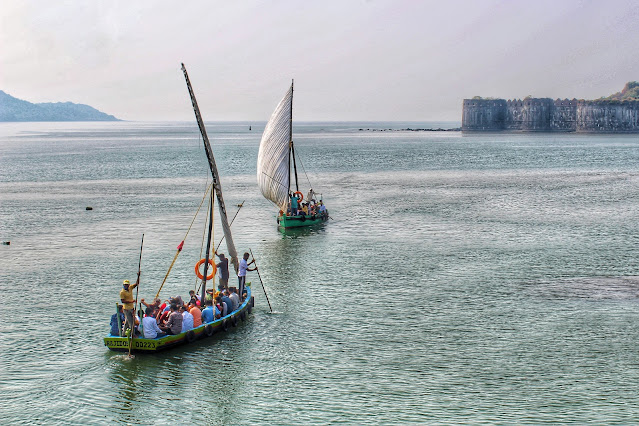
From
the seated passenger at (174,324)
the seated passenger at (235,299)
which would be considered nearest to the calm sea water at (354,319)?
the seated passenger at (174,324)

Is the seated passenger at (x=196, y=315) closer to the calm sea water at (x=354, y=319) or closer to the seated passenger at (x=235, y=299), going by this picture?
the calm sea water at (x=354, y=319)

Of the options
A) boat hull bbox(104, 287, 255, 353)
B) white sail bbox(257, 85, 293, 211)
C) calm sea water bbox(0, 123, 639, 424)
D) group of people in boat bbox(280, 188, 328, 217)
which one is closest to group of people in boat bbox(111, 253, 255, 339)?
boat hull bbox(104, 287, 255, 353)

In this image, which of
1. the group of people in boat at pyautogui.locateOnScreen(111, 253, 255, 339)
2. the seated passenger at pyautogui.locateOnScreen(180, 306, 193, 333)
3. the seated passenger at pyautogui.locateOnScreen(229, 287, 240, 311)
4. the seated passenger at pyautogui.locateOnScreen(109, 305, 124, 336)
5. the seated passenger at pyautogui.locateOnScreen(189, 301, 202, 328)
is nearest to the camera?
the group of people in boat at pyautogui.locateOnScreen(111, 253, 255, 339)

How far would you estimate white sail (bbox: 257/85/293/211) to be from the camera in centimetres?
A: 6119

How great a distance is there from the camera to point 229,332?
33062mm

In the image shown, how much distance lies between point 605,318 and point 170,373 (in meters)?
20.5

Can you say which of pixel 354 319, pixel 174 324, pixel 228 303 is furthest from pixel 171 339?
pixel 354 319

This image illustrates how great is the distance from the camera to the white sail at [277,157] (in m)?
61.2

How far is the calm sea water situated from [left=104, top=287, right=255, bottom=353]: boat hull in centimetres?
43

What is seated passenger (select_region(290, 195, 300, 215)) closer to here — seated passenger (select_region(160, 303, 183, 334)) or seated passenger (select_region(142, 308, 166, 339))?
seated passenger (select_region(160, 303, 183, 334))

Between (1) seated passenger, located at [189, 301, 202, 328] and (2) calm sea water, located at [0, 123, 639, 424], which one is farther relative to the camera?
(1) seated passenger, located at [189, 301, 202, 328]

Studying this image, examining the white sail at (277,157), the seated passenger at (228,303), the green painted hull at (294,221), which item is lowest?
the seated passenger at (228,303)

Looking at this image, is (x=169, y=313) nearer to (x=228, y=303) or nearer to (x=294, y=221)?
(x=228, y=303)

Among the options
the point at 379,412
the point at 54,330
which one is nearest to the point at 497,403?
the point at 379,412
